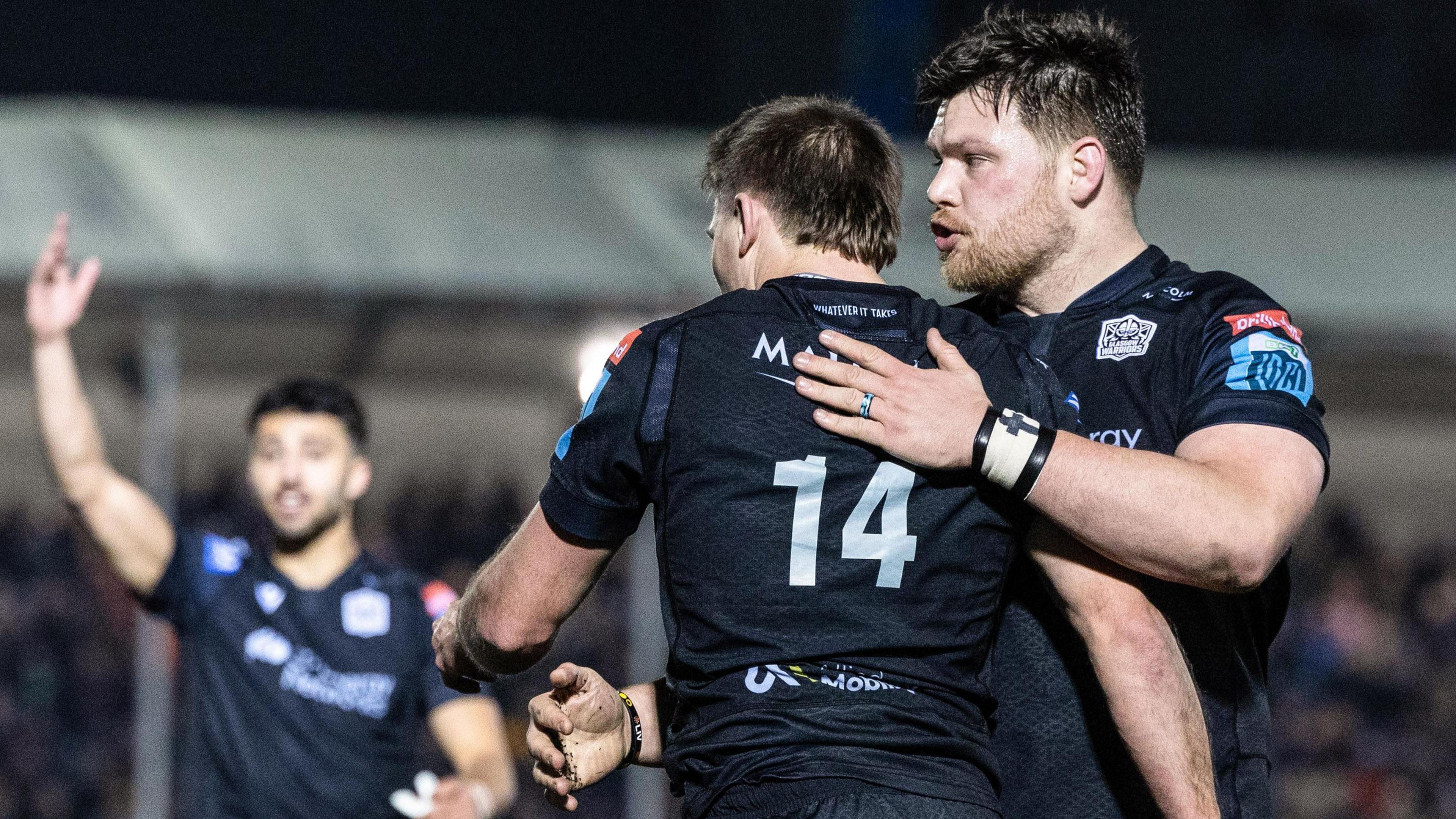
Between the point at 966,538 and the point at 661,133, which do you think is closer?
the point at 966,538

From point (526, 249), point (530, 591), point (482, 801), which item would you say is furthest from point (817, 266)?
point (526, 249)

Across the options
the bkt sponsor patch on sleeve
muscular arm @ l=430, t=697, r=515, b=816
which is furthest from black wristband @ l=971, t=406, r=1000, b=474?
muscular arm @ l=430, t=697, r=515, b=816

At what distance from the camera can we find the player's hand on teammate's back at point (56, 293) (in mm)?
4387

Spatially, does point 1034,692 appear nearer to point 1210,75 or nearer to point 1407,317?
point 1407,317

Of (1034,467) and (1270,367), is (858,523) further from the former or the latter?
(1270,367)

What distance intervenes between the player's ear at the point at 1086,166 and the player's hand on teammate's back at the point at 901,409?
61cm

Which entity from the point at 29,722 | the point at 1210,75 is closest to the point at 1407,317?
the point at 1210,75

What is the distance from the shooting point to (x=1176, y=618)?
8.20ft

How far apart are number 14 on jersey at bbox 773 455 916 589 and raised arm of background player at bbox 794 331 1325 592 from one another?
0.06m

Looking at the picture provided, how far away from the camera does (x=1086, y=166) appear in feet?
8.63

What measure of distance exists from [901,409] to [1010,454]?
0.17 metres

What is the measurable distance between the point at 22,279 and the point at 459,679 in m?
5.52

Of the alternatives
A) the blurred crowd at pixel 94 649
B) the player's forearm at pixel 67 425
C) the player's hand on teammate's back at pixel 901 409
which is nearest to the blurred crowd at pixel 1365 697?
the blurred crowd at pixel 94 649

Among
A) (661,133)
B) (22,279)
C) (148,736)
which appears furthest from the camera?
(661,133)
